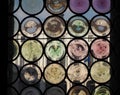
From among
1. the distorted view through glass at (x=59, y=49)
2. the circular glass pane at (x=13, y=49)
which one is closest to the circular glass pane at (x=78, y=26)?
the distorted view through glass at (x=59, y=49)

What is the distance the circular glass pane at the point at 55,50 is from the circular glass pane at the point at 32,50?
0.16 ft

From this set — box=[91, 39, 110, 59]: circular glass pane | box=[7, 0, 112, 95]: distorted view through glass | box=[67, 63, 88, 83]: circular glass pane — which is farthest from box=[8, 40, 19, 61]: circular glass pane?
box=[91, 39, 110, 59]: circular glass pane

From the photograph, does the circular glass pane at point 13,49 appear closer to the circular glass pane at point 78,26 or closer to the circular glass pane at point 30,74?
the circular glass pane at point 30,74

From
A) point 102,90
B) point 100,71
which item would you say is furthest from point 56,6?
point 102,90

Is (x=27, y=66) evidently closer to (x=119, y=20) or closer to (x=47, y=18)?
(x=47, y=18)

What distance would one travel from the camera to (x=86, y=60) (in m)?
3.22

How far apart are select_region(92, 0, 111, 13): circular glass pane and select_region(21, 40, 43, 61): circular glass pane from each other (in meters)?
0.46

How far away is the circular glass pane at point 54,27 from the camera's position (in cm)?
324

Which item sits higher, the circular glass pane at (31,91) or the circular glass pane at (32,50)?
the circular glass pane at (32,50)

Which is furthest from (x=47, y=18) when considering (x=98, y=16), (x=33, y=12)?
(x=98, y=16)

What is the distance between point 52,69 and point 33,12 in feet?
1.34

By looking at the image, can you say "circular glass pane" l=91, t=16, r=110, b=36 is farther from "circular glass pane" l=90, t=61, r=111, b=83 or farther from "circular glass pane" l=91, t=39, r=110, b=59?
"circular glass pane" l=90, t=61, r=111, b=83

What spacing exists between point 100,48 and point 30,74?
0.49 metres

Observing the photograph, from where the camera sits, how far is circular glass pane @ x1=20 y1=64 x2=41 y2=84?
3182 mm
